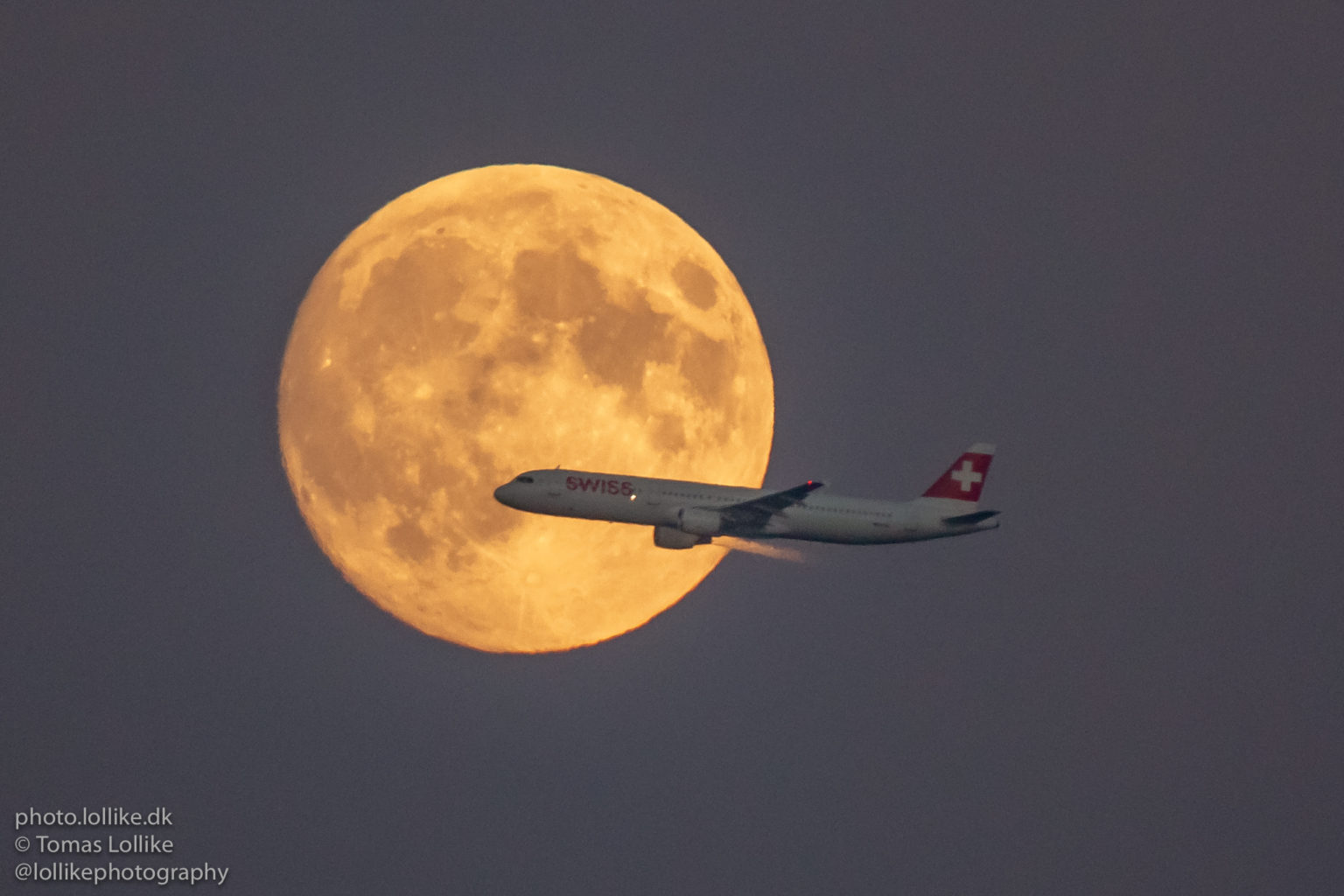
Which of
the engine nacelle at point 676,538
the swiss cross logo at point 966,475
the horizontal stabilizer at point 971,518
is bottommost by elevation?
the horizontal stabilizer at point 971,518

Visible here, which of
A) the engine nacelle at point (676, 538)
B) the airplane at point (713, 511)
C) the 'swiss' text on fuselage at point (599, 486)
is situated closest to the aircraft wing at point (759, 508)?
the airplane at point (713, 511)

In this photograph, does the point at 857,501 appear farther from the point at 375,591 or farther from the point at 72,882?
the point at 72,882

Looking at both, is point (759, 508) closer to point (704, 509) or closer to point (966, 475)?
point (704, 509)

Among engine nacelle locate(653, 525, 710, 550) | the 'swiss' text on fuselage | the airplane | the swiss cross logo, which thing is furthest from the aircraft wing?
the swiss cross logo

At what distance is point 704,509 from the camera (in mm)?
114000

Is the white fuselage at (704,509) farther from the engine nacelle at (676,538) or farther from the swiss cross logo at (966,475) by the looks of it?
the swiss cross logo at (966,475)

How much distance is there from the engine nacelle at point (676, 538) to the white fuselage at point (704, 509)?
42cm

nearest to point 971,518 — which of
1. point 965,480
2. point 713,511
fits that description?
point 965,480

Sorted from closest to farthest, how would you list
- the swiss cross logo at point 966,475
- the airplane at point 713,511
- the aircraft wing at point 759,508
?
1. the aircraft wing at point 759,508
2. the airplane at point 713,511
3. the swiss cross logo at point 966,475

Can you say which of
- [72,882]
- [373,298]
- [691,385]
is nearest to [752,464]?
[691,385]

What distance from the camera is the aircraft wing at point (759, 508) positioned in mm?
111750

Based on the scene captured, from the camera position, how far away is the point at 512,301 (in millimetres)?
112625

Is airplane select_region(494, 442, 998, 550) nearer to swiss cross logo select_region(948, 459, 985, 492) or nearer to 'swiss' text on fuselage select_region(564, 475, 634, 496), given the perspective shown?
'swiss' text on fuselage select_region(564, 475, 634, 496)

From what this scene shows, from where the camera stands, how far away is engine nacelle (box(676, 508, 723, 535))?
114000 mm
